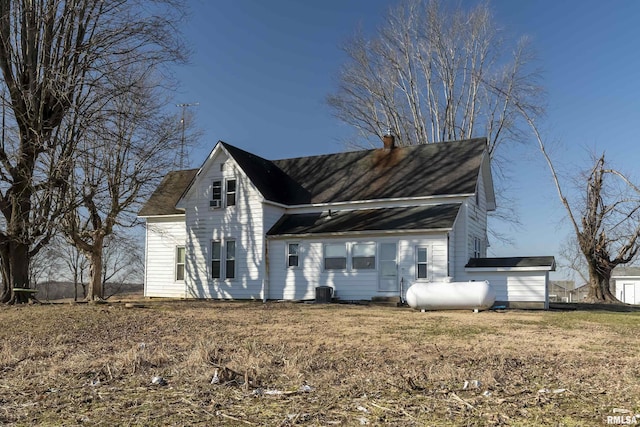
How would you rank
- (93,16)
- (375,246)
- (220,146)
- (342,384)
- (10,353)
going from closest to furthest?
(342,384) < (10,353) < (93,16) < (375,246) < (220,146)

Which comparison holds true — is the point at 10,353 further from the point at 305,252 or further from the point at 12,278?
the point at 305,252

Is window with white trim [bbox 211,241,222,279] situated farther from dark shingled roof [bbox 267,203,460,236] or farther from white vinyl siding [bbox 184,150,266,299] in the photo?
dark shingled roof [bbox 267,203,460,236]

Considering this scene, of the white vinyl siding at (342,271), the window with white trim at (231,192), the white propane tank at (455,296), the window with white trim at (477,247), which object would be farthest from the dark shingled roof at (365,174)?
the white propane tank at (455,296)

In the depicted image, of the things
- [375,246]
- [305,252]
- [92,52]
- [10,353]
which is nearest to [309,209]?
[305,252]

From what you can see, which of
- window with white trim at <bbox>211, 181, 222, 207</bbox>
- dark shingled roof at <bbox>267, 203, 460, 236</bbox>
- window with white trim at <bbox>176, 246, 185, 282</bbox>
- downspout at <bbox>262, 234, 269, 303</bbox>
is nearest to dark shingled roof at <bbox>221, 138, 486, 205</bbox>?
dark shingled roof at <bbox>267, 203, 460, 236</bbox>

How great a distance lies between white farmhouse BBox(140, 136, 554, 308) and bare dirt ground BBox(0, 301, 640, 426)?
8.43 meters

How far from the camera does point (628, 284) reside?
4928 centimetres

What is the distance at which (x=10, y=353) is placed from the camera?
8.26 m

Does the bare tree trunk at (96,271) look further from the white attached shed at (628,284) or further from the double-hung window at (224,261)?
the white attached shed at (628,284)

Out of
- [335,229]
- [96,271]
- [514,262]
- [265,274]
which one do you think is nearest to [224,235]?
[265,274]

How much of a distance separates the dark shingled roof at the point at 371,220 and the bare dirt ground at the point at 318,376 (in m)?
8.74

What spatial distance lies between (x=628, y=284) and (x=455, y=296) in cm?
4072

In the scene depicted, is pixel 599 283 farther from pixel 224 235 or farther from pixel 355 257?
pixel 224 235

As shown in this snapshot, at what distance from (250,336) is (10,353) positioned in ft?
12.6
